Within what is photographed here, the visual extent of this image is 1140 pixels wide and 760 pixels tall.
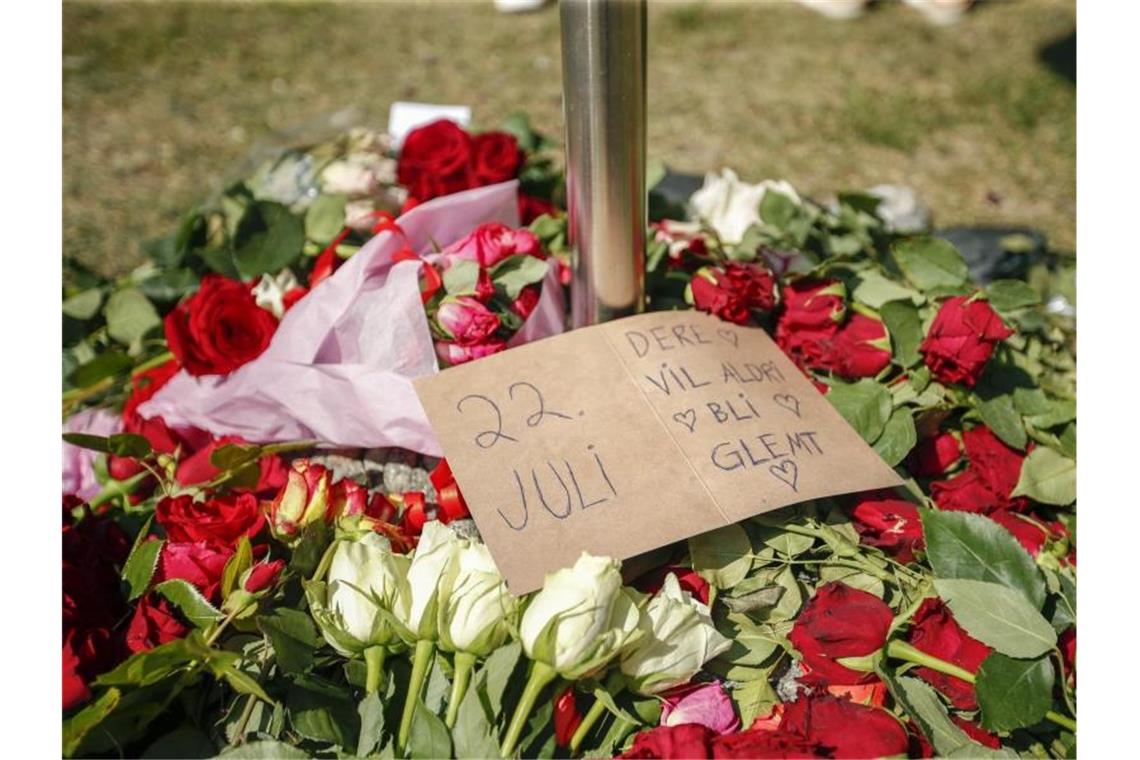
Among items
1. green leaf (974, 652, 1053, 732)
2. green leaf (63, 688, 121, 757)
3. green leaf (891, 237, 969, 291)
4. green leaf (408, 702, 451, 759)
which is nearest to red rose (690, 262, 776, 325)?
green leaf (891, 237, 969, 291)

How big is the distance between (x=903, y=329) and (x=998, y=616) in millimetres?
346

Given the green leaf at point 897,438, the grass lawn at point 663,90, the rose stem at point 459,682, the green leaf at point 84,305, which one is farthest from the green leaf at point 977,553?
the grass lawn at point 663,90

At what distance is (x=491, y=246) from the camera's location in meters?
1.04

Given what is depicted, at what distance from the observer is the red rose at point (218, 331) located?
3.34 ft

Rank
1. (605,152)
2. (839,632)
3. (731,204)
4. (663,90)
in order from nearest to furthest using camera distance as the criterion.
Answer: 1. (839,632)
2. (605,152)
3. (731,204)
4. (663,90)

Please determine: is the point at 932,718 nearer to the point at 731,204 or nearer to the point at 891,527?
the point at 891,527

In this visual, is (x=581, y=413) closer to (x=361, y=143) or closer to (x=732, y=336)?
(x=732, y=336)

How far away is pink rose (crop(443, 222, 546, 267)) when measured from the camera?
1.04 m

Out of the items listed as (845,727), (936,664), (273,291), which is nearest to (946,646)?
(936,664)

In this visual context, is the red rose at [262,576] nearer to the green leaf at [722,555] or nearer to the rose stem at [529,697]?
the rose stem at [529,697]

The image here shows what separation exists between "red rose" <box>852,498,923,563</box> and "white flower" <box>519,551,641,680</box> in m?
0.30

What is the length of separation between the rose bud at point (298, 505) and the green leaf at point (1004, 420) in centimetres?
71

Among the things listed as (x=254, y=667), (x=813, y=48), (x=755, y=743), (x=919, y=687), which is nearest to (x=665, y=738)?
(x=755, y=743)

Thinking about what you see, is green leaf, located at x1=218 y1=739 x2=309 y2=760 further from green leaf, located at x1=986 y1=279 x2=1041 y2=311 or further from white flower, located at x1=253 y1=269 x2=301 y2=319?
green leaf, located at x1=986 y1=279 x2=1041 y2=311
